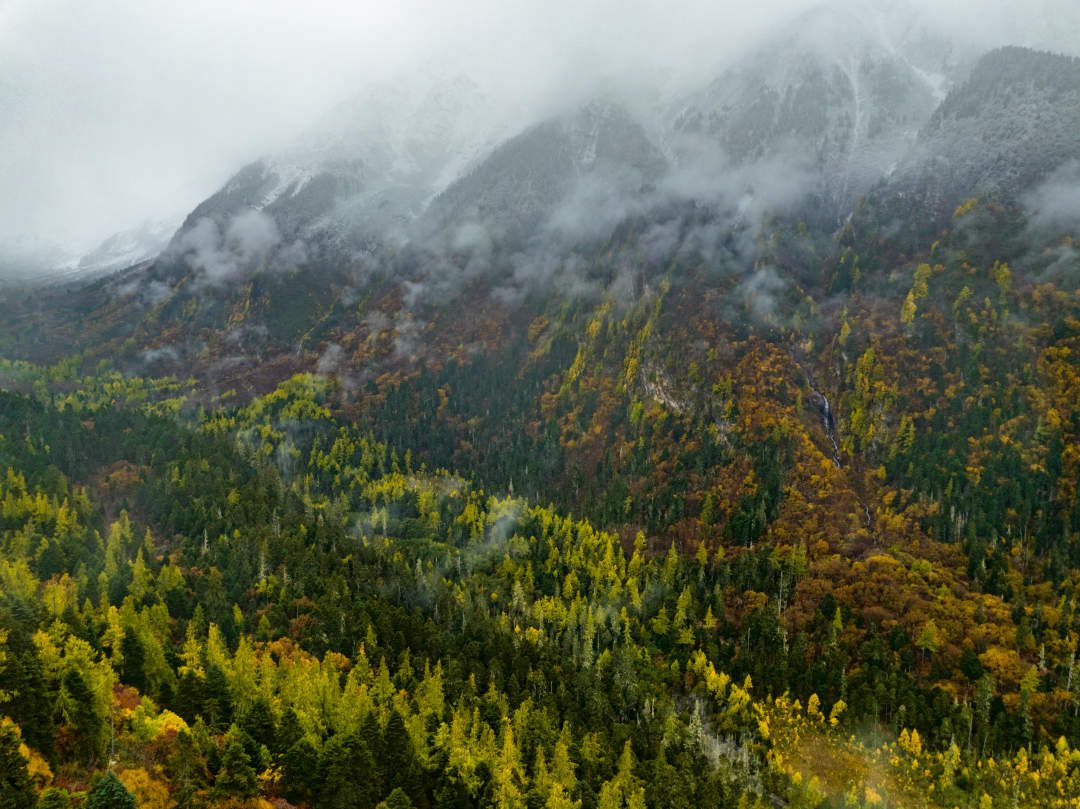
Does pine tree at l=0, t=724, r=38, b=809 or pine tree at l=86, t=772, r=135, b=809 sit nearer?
pine tree at l=0, t=724, r=38, b=809

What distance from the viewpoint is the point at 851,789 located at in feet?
470

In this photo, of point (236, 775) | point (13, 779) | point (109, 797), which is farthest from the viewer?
point (236, 775)

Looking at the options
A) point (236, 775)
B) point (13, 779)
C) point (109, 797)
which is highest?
point (13, 779)

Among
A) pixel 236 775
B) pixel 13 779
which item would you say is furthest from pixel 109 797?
pixel 236 775

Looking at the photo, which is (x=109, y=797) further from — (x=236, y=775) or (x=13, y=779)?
(x=236, y=775)


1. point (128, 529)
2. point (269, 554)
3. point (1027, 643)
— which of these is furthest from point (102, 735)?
point (1027, 643)

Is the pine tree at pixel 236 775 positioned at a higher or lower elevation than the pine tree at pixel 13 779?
lower

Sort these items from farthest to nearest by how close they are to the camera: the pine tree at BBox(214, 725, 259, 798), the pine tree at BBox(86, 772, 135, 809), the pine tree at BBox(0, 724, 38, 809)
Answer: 1. the pine tree at BBox(214, 725, 259, 798)
2. the pine tree at BBox(86, 772, 135, 809)
3. the pine tree at BBox(0, 724, 38, 809)

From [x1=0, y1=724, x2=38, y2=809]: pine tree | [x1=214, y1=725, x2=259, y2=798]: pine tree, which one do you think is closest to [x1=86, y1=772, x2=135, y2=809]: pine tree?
[x1=0, y1=724, x2=38, y2=809]: pine tree

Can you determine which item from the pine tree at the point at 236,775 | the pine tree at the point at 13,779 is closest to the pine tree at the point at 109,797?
the pine tree at the point at 13,779

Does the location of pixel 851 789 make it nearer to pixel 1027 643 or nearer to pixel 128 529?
pixel 1027 643

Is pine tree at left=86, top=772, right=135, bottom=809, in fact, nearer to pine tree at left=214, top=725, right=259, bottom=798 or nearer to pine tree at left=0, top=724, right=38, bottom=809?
pine tree at left=0, top=724, right=38, bottom=809

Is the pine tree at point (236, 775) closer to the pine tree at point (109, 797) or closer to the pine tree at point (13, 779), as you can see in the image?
the pine tree at point (109, 797)

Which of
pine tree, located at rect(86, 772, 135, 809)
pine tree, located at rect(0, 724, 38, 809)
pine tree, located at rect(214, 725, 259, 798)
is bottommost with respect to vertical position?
pine tree, located at rect(214, 725, 259, 798)
